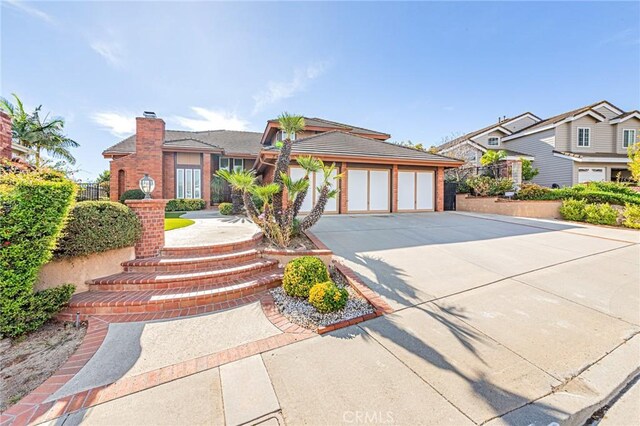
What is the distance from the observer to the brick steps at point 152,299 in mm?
3916

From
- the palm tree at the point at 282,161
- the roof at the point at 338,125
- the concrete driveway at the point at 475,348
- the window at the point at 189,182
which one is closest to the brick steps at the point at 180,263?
the palm tree at the point at 282,161

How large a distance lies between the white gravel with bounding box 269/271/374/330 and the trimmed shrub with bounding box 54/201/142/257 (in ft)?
10.3

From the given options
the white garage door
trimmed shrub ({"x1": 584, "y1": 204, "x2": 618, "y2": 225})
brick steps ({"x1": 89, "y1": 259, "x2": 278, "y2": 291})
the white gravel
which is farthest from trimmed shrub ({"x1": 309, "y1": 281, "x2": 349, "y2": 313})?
the white garage door

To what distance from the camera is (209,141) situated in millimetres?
20422

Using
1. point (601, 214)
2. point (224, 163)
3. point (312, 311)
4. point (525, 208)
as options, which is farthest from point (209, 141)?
point (601, 214)

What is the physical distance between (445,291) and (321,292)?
233cm

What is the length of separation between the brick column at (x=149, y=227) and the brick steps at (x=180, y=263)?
210mm

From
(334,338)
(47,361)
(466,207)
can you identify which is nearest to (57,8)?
(47,361)

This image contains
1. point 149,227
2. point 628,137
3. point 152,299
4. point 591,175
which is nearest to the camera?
point 152,299

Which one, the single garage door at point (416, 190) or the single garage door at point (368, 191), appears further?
the single garage door at point (416, 190)

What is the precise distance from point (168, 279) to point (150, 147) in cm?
Answer: 1440

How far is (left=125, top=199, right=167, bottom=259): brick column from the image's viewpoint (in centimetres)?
514

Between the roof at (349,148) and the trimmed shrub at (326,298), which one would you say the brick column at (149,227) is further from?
the roof at (349,148)

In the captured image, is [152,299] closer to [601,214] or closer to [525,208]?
[525,208]
